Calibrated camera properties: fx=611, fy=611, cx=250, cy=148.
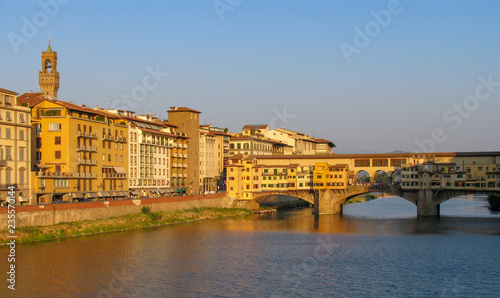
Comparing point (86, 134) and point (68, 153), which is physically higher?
point (86, 134)

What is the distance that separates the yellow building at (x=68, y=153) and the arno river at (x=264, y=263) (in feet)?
27.9

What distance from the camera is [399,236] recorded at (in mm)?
55938

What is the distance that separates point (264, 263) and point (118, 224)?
794 inches

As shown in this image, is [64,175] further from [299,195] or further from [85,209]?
[299,195]

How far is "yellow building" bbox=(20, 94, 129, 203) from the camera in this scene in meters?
58.0

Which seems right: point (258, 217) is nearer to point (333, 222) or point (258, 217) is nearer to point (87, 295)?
point (333, 222)

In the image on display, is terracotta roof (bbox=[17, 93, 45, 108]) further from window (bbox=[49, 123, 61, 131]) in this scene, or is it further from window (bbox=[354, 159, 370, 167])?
window (bbox=[354, 159, 370, 167])

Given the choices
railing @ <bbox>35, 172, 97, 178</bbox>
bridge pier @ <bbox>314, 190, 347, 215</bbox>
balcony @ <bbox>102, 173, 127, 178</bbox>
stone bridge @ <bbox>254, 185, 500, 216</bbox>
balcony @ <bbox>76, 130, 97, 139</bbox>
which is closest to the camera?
railing @ <bbox>35, 172, 97, 178</bbox>

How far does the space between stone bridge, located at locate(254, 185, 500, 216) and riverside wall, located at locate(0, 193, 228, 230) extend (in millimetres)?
16020

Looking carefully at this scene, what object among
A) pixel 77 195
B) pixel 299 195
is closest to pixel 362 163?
pixel 299 195

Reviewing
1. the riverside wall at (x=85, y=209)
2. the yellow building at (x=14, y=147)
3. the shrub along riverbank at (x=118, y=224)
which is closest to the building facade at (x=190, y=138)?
the shrub along riverbank at (x=118, y=224)

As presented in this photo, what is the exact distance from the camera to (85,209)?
54875mm

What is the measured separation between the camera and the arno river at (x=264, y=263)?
34312mm

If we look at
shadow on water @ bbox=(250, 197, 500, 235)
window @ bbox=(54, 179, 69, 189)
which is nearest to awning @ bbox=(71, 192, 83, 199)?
window @ bbox=(54, 179, 69, 189)
